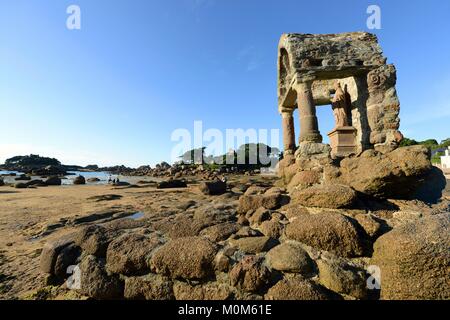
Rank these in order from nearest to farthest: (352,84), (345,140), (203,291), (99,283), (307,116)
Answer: (203,291), (99,283), (307,116), (345,140), (352,84)

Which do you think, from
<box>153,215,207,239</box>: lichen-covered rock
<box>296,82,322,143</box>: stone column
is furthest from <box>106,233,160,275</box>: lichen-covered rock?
<box>296,82,322,143</box>: stone column

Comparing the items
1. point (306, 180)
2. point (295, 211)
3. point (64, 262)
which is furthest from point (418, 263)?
point (64, 262)

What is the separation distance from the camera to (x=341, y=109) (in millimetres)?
8125

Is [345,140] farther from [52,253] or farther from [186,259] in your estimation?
[52,253]

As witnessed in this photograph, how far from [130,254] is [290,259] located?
1982 millimetres

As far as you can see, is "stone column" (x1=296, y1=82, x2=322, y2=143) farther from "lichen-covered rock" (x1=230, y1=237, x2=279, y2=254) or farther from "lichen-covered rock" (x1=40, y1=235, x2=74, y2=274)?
"lichen-covered rock" (x1=40, y1=235, x2=74, y2=274)

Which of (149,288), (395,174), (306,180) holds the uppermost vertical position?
(395,174)

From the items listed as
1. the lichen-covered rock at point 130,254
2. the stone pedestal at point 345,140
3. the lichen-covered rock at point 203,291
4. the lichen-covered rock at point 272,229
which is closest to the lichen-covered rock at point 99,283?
the lichen-covered rock at point 130,254

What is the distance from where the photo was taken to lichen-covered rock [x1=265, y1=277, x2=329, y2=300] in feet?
6.40

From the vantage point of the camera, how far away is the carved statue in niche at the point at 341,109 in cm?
807

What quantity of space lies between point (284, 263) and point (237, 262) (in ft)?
1.65

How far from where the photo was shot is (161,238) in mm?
3100
